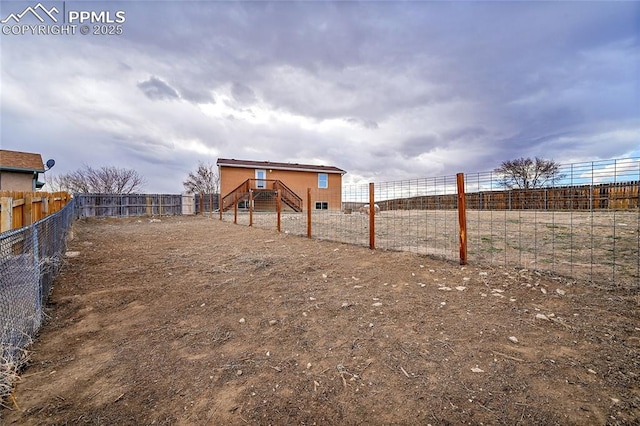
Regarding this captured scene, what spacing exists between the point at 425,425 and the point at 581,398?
38.2 inches

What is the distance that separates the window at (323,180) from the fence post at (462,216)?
20989 millimetres

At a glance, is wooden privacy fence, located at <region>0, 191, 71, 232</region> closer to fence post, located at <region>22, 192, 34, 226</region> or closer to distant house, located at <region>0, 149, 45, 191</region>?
fence post, located at <region>22, 192, 34, 226</region>

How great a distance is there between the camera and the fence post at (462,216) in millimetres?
4195

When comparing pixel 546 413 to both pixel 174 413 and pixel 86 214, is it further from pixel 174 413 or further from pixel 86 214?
pixel 86 214

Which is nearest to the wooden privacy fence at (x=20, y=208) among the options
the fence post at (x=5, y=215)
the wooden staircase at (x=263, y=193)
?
the fence post at (x=5, y=215)

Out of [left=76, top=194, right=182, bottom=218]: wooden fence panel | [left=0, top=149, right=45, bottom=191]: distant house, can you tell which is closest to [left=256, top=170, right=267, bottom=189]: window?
[left=76, top=194, right=182, bottom=218]: wooden fence panel

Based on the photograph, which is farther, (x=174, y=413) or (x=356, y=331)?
(x=356, y=331)

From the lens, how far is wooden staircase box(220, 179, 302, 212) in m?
20.4

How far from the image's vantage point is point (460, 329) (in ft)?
8.18

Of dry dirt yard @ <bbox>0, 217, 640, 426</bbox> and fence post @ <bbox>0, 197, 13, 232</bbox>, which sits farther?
fence post @ <bbox>0, 197, 13, 232</bbox>

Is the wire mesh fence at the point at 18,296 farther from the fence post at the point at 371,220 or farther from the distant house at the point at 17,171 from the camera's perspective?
the distant house at the point at 17,171

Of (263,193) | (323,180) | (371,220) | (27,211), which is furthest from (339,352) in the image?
(323,180)

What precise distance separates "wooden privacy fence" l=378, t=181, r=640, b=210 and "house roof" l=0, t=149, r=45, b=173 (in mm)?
21022

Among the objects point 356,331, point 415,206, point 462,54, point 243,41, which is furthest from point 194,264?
point 462,54
